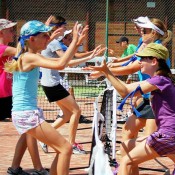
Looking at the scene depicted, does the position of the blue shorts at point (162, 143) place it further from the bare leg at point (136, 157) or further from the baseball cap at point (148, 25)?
the baseball cap at point (148, 25)

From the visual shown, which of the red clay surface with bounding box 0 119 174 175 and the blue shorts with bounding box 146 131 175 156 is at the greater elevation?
the blue shorts with bounding box 146 131 175 156

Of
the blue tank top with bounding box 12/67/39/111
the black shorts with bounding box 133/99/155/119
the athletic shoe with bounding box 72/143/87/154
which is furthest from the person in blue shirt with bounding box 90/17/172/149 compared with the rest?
the athletic shoe with bounding box 72/143/87/154

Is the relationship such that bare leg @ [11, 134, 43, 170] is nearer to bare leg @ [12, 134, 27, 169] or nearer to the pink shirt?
bare leg @ [12, 134, 27, 169]

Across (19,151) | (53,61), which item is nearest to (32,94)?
(53,61)

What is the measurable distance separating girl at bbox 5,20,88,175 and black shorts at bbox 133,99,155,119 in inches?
44.4

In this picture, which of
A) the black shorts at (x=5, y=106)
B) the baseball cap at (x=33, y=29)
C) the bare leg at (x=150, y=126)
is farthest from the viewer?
the black shorts at (x=5, y=106)

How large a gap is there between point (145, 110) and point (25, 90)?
4.97 ft

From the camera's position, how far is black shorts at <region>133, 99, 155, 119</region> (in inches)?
281

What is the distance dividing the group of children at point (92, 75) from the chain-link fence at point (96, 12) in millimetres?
14076

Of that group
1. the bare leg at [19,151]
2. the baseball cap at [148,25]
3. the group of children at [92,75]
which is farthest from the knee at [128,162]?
the baseball cap at [148,25]

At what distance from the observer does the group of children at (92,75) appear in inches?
227

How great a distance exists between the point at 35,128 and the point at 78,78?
10.1m

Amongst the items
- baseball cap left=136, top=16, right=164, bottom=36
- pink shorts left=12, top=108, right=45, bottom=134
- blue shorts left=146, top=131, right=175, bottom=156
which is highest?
baseball cap left=136, top=16, right=164, bottom=36

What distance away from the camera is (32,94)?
6.59 meters
